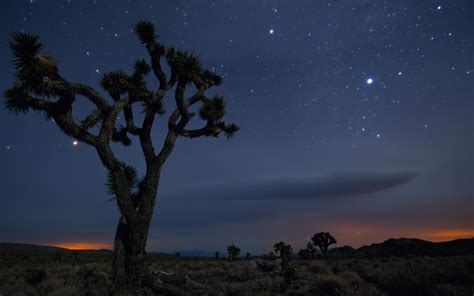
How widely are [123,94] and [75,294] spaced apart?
6703mm

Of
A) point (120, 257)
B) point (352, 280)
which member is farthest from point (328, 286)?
point (120, 257)

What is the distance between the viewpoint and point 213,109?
12836 mm

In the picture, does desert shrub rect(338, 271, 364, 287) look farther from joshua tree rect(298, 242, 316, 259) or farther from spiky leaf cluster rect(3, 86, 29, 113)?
joshua tree rect(298, 242, 316, 259)

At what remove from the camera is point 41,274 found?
1093 cm

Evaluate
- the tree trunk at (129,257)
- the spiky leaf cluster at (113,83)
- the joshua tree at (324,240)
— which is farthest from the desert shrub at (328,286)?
the joshua tree at (324,240)

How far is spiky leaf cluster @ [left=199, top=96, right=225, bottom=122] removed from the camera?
1270cm

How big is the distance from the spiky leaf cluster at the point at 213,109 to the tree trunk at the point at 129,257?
5205 mm

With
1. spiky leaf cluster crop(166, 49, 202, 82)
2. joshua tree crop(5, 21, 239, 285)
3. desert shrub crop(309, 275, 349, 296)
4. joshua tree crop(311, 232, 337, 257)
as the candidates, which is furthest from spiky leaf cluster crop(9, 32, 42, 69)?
joshua tree crop(311, 232, 337, 257)

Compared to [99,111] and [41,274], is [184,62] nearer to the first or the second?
[99,111]

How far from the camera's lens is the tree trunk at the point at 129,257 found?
30.1 feet

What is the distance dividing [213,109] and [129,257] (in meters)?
6.51

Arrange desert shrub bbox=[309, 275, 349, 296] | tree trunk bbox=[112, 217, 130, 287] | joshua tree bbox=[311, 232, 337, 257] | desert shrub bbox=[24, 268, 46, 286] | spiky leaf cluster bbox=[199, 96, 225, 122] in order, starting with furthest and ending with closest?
1. joshua tree bbox=[311, 232, 337, 257]
2. spiky leaf cluster bbox=[199, 96, 225, 122]
3. desert shrub bbox=[24, 268, 46, 286]
4. tree trunk bbox=[112, 217, 130, 287]
5. desert shrub bbox=[309, 275, 349, 296]

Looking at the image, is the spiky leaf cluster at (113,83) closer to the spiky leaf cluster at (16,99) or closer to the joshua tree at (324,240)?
the spiky leaf cluster at (16,99)

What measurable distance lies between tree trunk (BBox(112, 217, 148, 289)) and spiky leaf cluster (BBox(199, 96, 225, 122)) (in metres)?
5.20
